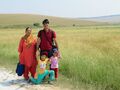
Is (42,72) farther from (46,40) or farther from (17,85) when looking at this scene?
(46,40)

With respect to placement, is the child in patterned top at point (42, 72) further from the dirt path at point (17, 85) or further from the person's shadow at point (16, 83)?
the person's shadow at point (16, 83)

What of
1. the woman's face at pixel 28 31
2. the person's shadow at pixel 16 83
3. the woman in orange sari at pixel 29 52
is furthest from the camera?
the woman in orange sari at pixel 29 52

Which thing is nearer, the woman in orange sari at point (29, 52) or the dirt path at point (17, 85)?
the dirt path at point (17, 85)

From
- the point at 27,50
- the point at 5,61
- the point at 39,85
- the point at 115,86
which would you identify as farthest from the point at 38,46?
the point at 5,61

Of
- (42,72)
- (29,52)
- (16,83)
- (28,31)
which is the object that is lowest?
(16,83)

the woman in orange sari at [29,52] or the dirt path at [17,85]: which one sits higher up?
the woman in orange sari at [29,52]

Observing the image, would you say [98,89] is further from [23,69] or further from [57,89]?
[23,69]

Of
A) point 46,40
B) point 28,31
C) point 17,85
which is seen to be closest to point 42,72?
point 17,85

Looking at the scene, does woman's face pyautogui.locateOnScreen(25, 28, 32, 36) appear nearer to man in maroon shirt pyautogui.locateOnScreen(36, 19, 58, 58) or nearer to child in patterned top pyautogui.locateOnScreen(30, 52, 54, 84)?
man in maroon shirt pyautogui.locateOnScreen(36, 19, 58, 58)

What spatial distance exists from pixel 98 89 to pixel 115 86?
45cm

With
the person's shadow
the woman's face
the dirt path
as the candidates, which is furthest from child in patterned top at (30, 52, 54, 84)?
the woman's face

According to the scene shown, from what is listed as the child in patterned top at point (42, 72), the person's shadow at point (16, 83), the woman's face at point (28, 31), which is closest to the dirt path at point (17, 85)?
the person's shadow at point (16, 83)

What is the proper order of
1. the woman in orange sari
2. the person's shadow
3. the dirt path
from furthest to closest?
the woman in orange sari, the person's shadow, the dirt path

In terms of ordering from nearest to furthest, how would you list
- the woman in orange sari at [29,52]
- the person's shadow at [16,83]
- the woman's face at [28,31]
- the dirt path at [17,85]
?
the dirt path at [17,85]
the person's shadow at [16,83]
the woman's face at [28,31]
the woman in orange sari at [29,52]
